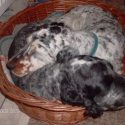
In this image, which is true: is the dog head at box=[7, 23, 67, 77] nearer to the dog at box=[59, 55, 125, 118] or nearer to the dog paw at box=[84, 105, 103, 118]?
the dog at box=[59, 55, 125, 118]

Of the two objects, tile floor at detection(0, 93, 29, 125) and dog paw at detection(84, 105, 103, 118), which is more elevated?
dog paw at detection(84, 105, 103, 118)

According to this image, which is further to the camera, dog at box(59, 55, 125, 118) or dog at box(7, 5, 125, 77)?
dog at box(7, 5, 125, 77)

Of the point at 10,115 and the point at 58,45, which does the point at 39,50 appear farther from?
the point at 10,115

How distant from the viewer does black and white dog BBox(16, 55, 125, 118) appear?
1.64 meters

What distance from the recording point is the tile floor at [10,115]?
7.44 feet

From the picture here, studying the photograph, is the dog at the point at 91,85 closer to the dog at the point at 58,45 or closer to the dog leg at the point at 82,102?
the dog leg at the point at 82,102

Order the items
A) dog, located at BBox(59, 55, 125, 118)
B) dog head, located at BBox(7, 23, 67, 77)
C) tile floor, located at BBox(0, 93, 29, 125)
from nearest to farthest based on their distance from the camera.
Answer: dog, located at BBox(59, 55, 125, 118) → dog head, located at BBox(7, 23, 67, 77) → tile floor, located at BBox(0, 93, 29, 125)

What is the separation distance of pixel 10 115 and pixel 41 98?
76cm

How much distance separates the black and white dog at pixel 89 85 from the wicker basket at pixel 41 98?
9 cm

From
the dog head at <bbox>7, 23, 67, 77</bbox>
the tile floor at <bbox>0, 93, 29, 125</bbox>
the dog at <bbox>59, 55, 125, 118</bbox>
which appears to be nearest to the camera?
the dog at <bbox>59, 55, 125, 118</bbox>

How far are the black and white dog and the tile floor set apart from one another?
66 centimetres

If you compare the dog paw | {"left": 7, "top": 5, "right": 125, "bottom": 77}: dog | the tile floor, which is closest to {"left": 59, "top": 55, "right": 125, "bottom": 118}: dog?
the dog paw

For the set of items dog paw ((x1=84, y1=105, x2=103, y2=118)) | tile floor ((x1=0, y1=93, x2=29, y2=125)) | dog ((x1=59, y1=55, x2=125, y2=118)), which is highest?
dog ((x1=59, y1=55, x2=125, y2=118))

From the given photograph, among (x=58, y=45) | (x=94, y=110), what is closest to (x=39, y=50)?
(x=58, y=45)
